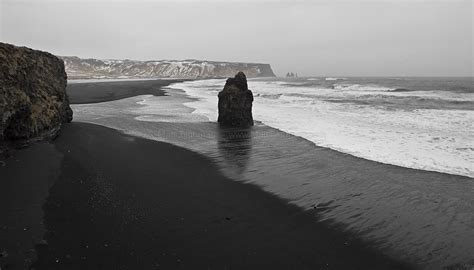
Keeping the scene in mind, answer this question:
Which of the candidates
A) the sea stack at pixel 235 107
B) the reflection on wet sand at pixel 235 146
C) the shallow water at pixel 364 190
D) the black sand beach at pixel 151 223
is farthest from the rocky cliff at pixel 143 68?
the black sand beach at pixel 151 223

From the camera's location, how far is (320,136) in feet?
48.1

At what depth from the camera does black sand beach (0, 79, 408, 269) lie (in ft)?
16.3

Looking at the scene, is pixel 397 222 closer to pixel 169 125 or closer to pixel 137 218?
pixel 137 218

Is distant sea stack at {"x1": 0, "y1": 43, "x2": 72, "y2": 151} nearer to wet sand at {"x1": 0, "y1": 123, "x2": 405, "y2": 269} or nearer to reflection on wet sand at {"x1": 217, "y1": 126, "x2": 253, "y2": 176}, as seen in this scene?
wet sand at {"x1": 0, "y1": 123, "x2": 405, "y2": 269}

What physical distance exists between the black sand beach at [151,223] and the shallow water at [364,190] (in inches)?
22.2

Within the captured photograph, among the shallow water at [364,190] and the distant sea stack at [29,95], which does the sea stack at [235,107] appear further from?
the distant sea stack at [29,95]

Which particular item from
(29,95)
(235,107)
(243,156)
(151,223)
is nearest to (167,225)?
(151,223)

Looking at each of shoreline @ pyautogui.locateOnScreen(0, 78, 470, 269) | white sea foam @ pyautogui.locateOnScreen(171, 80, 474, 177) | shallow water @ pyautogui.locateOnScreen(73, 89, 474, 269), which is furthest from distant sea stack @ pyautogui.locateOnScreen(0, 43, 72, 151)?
white sea foam @ pyautogui.locateOnScreen(171, 80, 474, 177)

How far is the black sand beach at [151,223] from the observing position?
16.3 ft

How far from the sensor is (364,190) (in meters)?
8.24

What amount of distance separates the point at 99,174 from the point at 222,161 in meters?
3.77

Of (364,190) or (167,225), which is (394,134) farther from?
(167,225)

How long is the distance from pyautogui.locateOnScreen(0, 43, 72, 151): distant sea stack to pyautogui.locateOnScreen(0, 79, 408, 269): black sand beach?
4.30ft

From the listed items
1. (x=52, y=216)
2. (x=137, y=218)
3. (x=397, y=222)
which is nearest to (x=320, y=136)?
(x=397, y=222)
